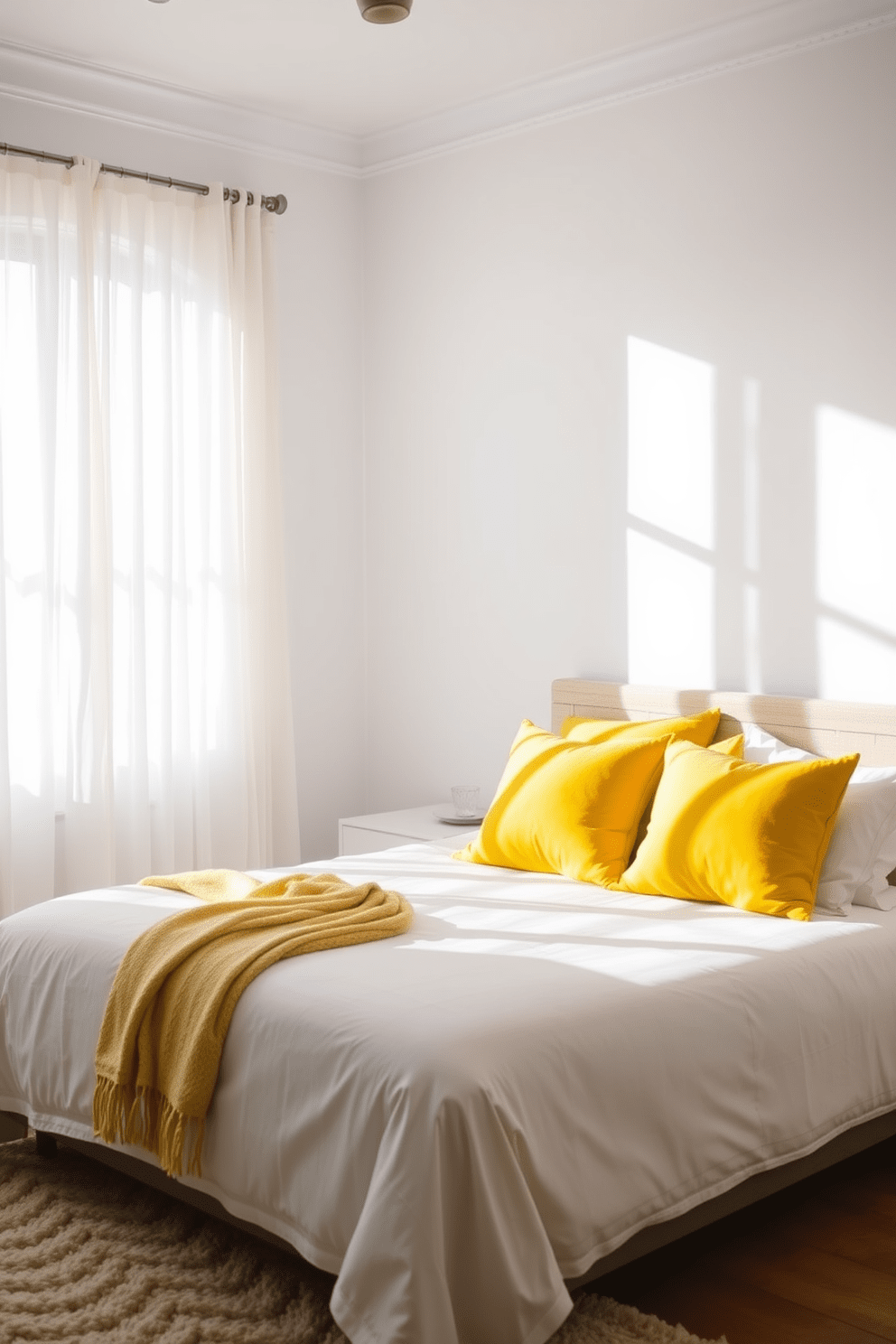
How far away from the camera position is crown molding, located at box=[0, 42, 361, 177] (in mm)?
4324

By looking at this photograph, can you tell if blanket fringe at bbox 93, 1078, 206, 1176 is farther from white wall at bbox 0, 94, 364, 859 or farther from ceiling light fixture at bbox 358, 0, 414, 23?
white wall at bbox 0, 94, 364, 859

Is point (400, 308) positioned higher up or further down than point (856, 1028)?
higher up

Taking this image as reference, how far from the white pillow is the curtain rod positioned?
2941mm

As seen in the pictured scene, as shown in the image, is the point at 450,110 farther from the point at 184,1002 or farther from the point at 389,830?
the point at 184,1002

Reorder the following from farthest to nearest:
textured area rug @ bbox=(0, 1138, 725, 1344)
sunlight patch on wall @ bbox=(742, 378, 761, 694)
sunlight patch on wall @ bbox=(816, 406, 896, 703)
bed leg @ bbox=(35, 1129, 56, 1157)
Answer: sunlight patch on wall @ bbox=(742, 378, 761, 694) → sunlight patch on wall @ bbox=(816, 406, 896, 703) → bed leg @ bbox=(35, 1129, 56, 1157) → textured area rug @ bbox=(0, 1138, 725, 1344)

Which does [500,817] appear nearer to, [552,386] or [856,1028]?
[856,1028]

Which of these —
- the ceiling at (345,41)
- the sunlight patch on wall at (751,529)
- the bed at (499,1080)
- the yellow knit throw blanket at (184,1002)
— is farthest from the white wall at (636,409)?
the yellow knit throw blanket at (184,1002)

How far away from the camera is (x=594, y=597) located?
15.1 ft

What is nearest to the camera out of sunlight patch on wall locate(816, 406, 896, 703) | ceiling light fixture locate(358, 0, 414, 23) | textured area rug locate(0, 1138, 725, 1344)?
textured area rug locate(0, 1138, 725, 1344)

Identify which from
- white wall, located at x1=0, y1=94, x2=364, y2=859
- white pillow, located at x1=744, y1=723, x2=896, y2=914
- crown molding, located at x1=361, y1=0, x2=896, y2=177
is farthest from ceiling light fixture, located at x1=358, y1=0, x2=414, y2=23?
white pillow, located at x1=744, y1=723, x2=896, y2=914

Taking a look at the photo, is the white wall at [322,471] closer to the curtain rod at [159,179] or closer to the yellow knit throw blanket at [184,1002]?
the curtain rod at [159,179]

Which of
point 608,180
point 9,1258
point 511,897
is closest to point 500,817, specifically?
point 511,897

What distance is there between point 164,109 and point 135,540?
1493mm

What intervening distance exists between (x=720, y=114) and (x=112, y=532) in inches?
91.1
